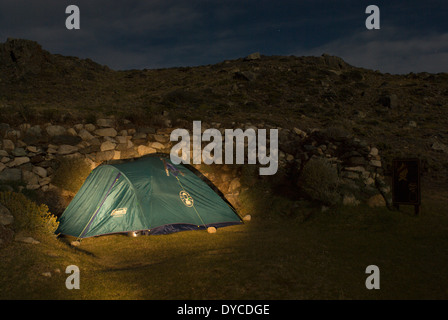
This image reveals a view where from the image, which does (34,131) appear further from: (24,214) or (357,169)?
(357,169)

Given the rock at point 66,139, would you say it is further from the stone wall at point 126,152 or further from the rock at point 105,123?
the rock at point 105,123

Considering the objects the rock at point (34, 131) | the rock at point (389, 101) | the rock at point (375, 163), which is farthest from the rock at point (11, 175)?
the rock at point (389, 101)

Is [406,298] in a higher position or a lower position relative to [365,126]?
lower

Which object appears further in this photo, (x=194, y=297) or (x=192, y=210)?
(x=192, y=210)

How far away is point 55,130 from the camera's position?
12539 mm

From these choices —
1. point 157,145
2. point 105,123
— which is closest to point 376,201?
point 157,145

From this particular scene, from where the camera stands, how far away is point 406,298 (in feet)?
16.5

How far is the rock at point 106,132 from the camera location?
1298 cm

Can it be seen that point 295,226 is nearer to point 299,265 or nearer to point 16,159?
point 299,265

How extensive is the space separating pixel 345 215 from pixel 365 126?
1611cm

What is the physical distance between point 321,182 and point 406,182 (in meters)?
2.27

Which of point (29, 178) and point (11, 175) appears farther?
point (29, 178)

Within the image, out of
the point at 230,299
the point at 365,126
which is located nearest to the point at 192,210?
the point at 230,299
